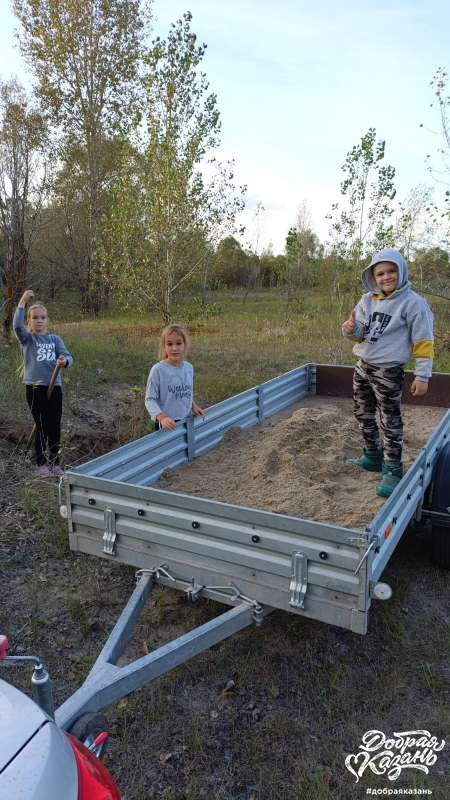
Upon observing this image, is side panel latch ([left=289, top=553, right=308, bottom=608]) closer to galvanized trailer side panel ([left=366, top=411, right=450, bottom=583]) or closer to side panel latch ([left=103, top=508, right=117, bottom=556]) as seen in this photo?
galvanized trailer side panel ([left=366, top=411, right=450, bottom=583])

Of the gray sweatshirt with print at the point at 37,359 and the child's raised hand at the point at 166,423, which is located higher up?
the gray sweatshirt with print at the point at 37,359

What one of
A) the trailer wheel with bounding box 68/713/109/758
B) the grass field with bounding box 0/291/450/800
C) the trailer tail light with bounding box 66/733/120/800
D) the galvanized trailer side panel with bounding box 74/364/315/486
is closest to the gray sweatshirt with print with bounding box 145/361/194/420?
the galvanized trailer side panel with bounding box 74/364/315/486

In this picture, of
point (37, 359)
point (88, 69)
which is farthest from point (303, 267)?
point (37, 359)

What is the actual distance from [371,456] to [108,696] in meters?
2.59

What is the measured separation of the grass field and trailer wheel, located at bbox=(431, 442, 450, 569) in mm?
119

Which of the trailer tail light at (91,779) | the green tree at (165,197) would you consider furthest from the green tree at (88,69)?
the trailer tail light at (91,779)

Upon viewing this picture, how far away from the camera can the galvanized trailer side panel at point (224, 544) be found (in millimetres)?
2434

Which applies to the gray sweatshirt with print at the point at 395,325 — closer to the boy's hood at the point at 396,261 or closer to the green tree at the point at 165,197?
the boy's hood at the point at 396,261

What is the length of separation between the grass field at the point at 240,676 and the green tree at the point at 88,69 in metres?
16.0

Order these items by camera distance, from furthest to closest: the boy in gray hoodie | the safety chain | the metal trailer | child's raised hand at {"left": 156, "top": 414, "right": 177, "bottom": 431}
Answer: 1. child's raised hand at {"left": 156, "top": 414, "right": 177, "bottom": 431}
2. the boy in gray hoodie
3. the safety chain
4. the metal trailer

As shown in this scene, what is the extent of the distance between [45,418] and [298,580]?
3.59 meters

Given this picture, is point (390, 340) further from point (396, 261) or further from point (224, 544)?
point (224, 544)

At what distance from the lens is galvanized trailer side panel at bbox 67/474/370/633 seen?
7.98ft

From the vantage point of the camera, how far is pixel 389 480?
12.4 ft
